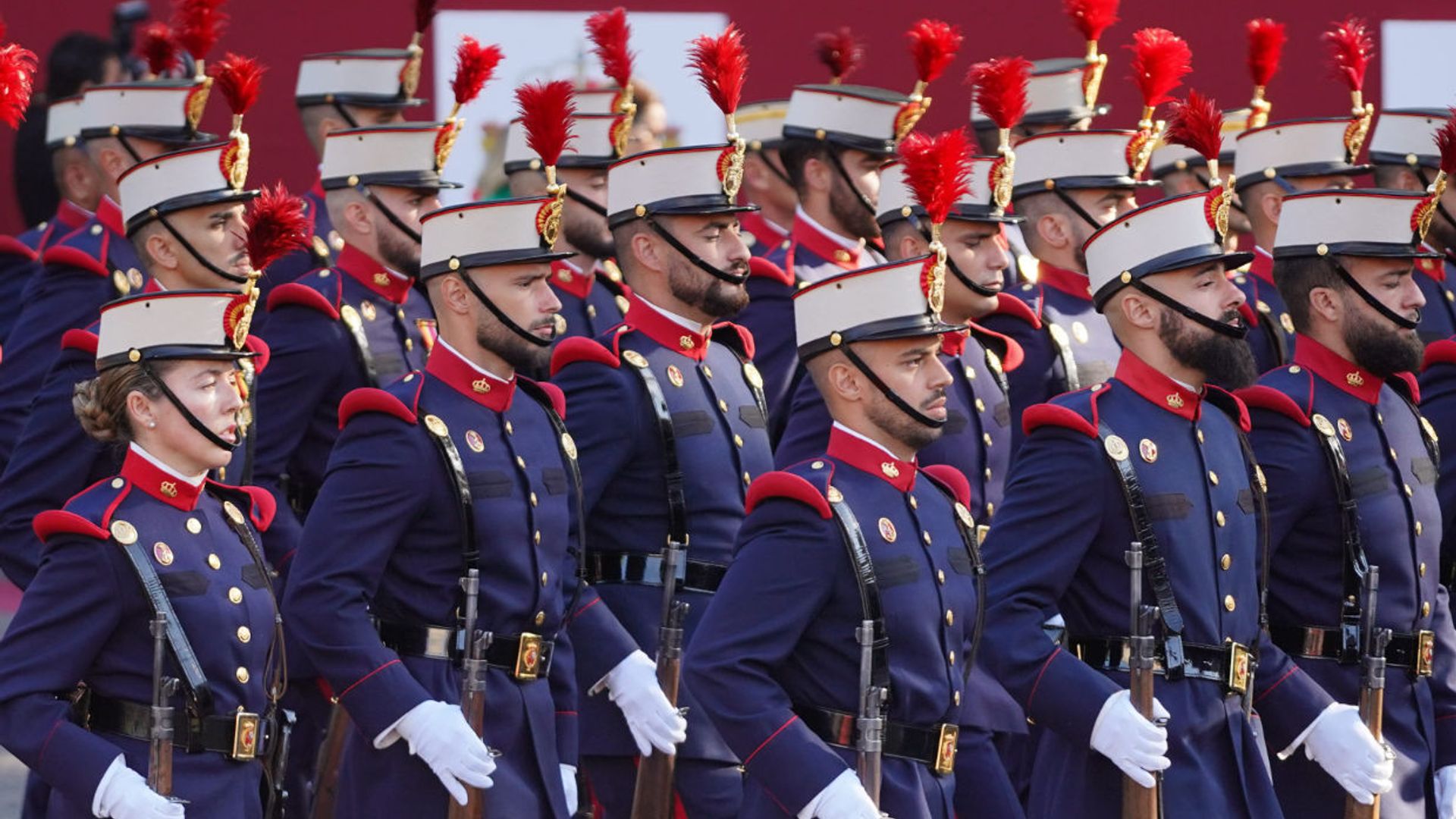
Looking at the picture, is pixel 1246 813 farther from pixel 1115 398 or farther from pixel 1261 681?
pixel 1115 398

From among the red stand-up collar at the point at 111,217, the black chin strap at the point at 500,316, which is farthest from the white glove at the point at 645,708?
the red stand-up collar at the point at 111,217

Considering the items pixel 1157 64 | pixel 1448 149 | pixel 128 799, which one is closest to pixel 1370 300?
pixel 1448 149

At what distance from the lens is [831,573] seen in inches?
233

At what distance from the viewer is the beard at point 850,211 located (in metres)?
9.25

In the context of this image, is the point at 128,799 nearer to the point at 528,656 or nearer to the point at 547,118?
the point at 528,656

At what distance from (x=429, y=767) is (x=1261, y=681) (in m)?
2.10

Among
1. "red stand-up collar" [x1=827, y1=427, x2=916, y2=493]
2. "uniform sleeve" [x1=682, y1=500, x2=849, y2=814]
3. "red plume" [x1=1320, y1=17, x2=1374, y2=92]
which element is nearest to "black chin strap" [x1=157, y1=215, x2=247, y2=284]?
"red stand-up collar" [x1=827, y1=427, x2=916, y2=493]

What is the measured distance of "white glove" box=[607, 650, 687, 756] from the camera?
6949 millimetres

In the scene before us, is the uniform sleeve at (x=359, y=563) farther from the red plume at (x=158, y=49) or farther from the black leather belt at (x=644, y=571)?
the red plume at (x=158, y=49)

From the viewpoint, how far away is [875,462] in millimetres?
6215

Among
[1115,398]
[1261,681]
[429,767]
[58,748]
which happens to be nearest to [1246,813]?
[1261,681]

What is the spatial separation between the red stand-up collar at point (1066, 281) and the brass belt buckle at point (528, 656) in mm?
2896

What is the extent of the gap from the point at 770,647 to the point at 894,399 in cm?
75

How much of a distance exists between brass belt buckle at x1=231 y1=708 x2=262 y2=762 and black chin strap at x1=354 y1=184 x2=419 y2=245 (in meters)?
2.72
